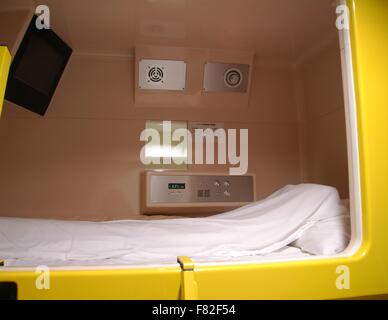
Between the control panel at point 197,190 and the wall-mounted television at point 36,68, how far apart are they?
31.6 inches

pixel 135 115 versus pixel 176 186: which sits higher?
pixel 135 115

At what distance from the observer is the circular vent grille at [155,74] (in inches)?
75.4

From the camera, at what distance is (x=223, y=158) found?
2.02m

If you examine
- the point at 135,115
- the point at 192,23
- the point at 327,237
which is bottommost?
the point at 327,237

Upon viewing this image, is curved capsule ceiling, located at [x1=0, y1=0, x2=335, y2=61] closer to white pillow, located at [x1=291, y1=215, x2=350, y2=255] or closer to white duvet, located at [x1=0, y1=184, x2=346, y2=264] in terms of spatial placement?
white duvet, located at [x1=0, y1=184, x2=346, y2=264]

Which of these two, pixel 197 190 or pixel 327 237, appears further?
pixel 197 190

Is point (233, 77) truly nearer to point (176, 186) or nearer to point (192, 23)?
point (192, 23)

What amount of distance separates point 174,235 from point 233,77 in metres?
1.32

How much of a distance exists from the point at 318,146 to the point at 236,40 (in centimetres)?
86

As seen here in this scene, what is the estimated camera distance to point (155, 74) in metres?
1.92

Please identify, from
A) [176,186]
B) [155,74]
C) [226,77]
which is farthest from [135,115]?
[226,77]

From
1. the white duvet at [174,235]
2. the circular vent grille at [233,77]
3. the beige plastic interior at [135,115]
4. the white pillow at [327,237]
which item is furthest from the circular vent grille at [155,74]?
the white pillow at [327,237]

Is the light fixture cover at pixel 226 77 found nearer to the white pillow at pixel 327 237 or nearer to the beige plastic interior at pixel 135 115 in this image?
the beige plastic interior at pixel 135 115
